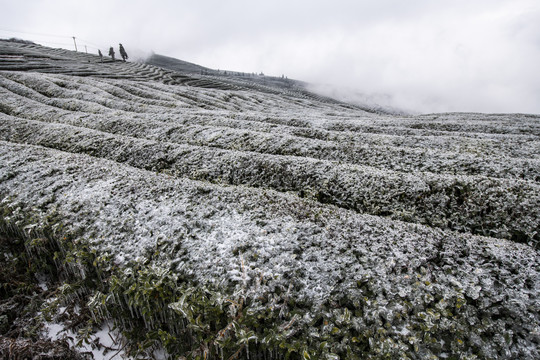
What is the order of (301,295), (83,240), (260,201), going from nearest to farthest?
(301,295), (83,240), (260,201)

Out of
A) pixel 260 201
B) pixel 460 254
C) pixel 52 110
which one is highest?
pixel 460 254

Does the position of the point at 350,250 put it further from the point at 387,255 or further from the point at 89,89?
the point at 89,89

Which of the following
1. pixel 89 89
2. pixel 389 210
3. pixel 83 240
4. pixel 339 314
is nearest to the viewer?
pixel 339 314

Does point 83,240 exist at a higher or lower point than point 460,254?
lower

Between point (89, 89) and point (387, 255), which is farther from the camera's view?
point (89, 89)

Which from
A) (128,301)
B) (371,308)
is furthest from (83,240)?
(371,308)

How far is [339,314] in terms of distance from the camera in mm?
4891

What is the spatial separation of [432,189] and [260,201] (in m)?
7.13

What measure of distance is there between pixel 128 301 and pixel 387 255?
613 cm

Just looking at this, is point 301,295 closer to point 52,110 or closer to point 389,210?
point 389,210

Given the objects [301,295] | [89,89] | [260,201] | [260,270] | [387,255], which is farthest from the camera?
[89,89]

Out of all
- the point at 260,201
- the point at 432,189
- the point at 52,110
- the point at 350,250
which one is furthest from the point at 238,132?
the point at 52,110

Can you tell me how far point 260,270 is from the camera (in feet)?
18.8

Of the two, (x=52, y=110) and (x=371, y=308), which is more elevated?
(x=371, y=308)
